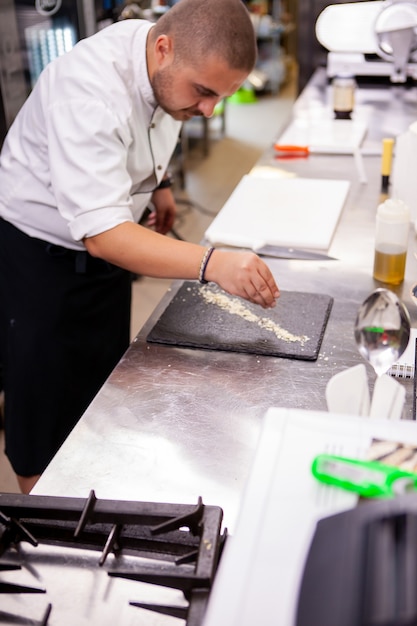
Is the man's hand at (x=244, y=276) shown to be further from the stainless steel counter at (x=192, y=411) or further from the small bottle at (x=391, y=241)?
the small bottle at (x=391, y=241)

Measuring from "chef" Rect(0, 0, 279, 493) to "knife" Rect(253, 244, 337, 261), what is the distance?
0.93ft

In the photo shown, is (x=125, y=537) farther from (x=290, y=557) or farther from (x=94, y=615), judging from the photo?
(x=290, y=557)

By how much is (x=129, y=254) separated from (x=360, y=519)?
85 cm

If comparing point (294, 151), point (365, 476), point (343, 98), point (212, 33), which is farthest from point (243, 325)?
point (343, 98)

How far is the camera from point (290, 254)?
1646mm

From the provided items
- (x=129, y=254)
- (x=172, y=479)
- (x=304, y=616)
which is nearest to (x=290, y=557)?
(x=304, y=616)

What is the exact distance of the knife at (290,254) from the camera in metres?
1.64

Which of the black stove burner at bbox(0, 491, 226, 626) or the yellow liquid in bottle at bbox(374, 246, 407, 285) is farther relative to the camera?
the yellow liquid in bottle at bbox(374, 246, 407, 285)

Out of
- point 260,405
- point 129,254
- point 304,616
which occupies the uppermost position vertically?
point 304,616

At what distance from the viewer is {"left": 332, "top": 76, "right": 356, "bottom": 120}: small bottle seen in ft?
8.51

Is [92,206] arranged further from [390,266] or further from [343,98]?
[343,98]

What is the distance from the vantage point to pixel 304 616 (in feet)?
1.79

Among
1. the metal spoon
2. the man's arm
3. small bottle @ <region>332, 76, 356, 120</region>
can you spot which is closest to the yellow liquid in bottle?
the man's arm

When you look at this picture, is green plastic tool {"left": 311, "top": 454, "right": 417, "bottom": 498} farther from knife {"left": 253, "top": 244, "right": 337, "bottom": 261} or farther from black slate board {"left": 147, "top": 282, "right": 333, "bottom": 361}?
knife {"left": 253, "top": 244, "right": 337, "bottom": 261}
